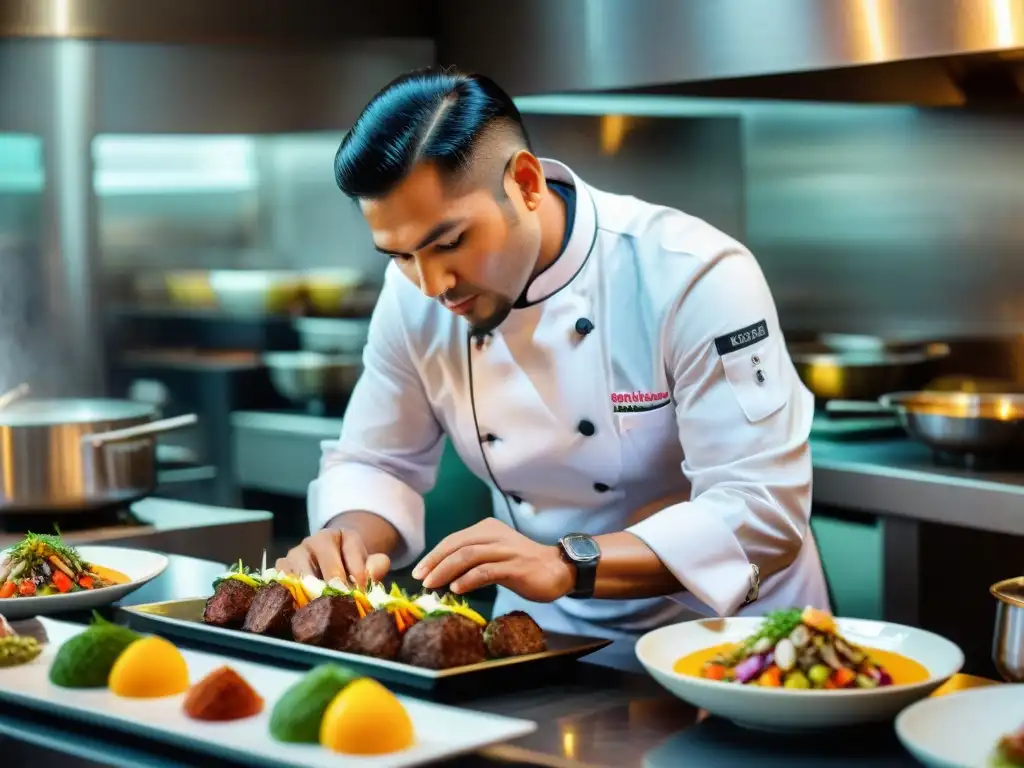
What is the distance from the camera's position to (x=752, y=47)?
10.5 feet

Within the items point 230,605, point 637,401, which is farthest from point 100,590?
point 637,401

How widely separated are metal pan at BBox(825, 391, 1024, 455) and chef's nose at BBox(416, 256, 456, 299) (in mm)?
1525

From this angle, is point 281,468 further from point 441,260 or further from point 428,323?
point 441,260

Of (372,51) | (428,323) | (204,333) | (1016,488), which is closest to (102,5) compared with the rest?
(372,51)

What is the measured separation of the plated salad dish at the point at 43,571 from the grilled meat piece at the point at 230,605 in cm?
31

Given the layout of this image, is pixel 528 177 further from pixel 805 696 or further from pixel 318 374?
pixel 318 374

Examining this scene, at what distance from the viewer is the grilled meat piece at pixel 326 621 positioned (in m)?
1.86

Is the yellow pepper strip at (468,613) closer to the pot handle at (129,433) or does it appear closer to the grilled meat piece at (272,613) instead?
the grilled meat piece at (272,613)

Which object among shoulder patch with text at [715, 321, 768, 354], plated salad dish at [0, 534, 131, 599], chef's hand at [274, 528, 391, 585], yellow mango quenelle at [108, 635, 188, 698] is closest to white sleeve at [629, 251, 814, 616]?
shoulder patch with text at [715, 321, 768, 354]

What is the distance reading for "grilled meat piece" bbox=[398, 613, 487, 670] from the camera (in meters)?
1.72

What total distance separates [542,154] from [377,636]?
231 centimetres

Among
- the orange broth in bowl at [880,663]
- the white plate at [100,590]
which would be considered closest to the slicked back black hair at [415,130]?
the white plate at [100,590]

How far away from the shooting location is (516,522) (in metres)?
2.63

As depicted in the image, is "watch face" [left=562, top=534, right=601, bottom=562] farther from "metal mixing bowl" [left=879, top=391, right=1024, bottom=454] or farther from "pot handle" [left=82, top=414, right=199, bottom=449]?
"metal mixing bowl" [left=879, top=391, right=1024, bottom=454]
